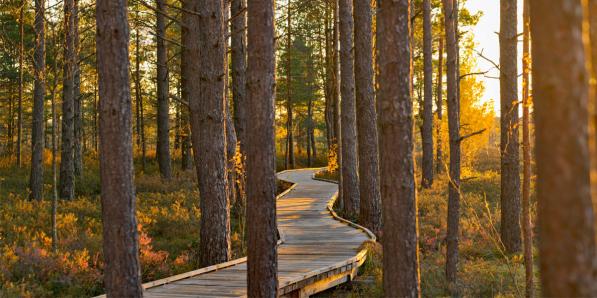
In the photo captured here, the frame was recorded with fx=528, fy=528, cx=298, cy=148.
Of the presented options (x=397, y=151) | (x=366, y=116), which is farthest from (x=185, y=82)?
(x=397, y=151)

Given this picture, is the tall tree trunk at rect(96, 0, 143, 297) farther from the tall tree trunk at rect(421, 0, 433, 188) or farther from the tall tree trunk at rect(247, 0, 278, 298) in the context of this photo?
the tall tree trunk at rect(421, 0, 433, 188)

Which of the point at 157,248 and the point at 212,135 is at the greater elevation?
the point at 212,135

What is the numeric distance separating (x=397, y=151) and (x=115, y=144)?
312 cm

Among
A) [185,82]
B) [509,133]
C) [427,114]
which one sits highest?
[185,82]

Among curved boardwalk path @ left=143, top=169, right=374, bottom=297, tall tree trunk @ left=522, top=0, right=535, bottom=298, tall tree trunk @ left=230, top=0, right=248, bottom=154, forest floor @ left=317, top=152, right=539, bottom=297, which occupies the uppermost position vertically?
tall tree trunk @ left=230, top=0, right=248, bottom=154

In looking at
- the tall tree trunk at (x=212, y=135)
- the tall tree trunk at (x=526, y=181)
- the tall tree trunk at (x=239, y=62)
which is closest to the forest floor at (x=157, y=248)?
the tall tree trunk at (x=526, y=181)

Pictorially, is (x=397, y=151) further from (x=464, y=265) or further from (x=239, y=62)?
(x=239, y=62)

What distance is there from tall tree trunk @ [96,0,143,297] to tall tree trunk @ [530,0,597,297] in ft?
15.3

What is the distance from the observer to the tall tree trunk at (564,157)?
7.57ft

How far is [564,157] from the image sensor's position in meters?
2.35

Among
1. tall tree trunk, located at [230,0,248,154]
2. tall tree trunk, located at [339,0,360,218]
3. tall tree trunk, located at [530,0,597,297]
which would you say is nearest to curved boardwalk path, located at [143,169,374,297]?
tall tree trunk, located at [339,0,360,218]

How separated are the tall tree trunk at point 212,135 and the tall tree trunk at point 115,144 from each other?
4115 mm

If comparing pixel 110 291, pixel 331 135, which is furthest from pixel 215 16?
pixel 331 135

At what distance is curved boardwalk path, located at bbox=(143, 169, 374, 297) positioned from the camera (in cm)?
841
